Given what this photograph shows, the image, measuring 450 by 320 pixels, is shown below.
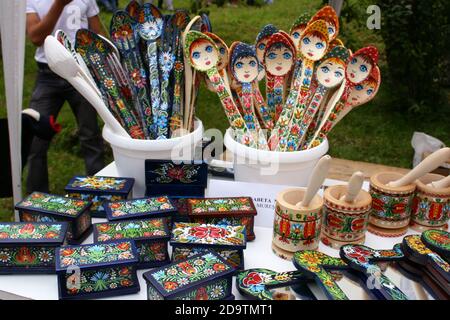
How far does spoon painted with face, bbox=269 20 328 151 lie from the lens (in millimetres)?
1046

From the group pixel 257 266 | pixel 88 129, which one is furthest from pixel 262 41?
pixel 88 129

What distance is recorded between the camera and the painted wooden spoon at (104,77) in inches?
42.4

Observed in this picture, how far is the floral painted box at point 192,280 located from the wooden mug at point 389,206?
0.35m

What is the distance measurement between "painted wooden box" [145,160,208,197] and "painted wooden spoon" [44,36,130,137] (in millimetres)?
97

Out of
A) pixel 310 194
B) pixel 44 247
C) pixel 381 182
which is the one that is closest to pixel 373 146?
pixel 381 182

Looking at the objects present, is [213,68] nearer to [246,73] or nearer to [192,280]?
[246,73]

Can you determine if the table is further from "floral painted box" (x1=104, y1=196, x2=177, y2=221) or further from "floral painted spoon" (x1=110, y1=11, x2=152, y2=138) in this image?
"floral painted spoon" (x1=110, y1=11, x2=152, y2=138)

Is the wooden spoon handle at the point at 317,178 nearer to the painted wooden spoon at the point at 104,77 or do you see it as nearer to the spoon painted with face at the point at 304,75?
the spoon painted with face at the point at 304,75

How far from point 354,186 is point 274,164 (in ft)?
0.63

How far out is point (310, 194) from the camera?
0.84m

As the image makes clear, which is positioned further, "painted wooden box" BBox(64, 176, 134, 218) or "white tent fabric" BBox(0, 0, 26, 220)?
"white tent fabric" BBox(0, 0, 26, 220)

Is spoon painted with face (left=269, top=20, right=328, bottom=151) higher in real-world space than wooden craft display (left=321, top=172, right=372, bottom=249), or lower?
higher

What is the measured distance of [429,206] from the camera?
0.97 metres

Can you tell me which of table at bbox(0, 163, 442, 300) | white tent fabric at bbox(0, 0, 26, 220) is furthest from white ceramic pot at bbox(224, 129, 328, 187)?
white tent fabric at bbox(0, 0, 26, 220)
